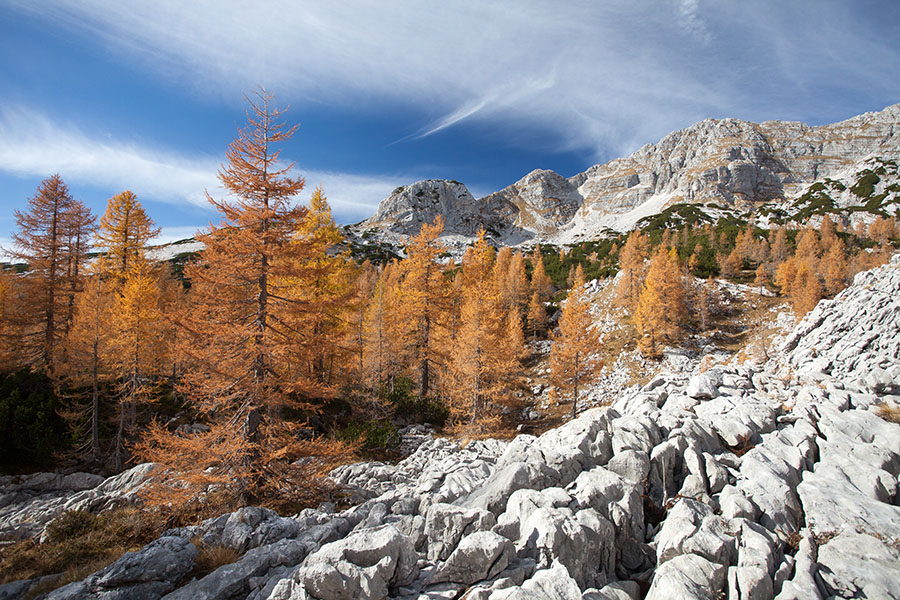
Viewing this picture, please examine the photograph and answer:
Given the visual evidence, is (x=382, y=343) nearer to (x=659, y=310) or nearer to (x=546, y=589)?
(x=546, y=589)

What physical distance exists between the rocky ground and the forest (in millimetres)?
3190

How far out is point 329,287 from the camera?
1708cm

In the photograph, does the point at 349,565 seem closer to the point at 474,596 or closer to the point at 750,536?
the point at 474,596

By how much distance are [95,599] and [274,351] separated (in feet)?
18.0

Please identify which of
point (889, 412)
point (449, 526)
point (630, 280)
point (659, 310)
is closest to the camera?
point (449, 526)

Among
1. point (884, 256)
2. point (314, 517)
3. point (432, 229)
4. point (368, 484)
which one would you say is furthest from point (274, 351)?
point (884, 256)

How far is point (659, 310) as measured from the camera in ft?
115

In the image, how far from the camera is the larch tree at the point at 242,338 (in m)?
9.27

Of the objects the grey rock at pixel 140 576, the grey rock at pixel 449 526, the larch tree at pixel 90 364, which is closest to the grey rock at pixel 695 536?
the grey rock at pixel 449 526

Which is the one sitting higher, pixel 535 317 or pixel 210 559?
pixel 535 317

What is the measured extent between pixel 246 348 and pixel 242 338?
29 cm

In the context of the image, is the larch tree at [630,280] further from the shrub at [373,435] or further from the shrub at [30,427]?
the shrub at [30,427]

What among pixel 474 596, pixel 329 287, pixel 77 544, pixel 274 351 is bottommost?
pixel 77 544

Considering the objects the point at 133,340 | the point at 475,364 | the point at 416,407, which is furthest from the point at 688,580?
the point at 133,340
